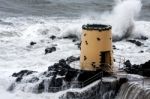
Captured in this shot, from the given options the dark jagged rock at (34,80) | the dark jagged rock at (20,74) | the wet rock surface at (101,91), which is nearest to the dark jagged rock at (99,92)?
the wet rock surface at (101,91)

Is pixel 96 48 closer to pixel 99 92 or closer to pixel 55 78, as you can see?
pixel 99 92

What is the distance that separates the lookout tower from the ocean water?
1780 mm

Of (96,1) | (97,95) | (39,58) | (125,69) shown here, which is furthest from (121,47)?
(96,1)

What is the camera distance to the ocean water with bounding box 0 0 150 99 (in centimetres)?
2612

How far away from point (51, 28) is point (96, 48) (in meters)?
16.4

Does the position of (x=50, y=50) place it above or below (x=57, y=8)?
below

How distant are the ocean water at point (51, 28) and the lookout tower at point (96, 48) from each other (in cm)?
178

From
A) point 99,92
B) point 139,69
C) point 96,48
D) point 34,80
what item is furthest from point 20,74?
point 139,69

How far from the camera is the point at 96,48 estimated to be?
20.0 metres

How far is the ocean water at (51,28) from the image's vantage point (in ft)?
85.7

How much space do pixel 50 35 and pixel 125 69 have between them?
1432 cm

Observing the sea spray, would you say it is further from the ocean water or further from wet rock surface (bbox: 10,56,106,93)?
wet rock surface (bbox: 10,56,106,93)

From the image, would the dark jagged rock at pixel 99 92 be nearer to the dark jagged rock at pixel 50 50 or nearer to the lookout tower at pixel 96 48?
the lookout tower at pixel 96 48

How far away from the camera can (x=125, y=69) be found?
2069cm
